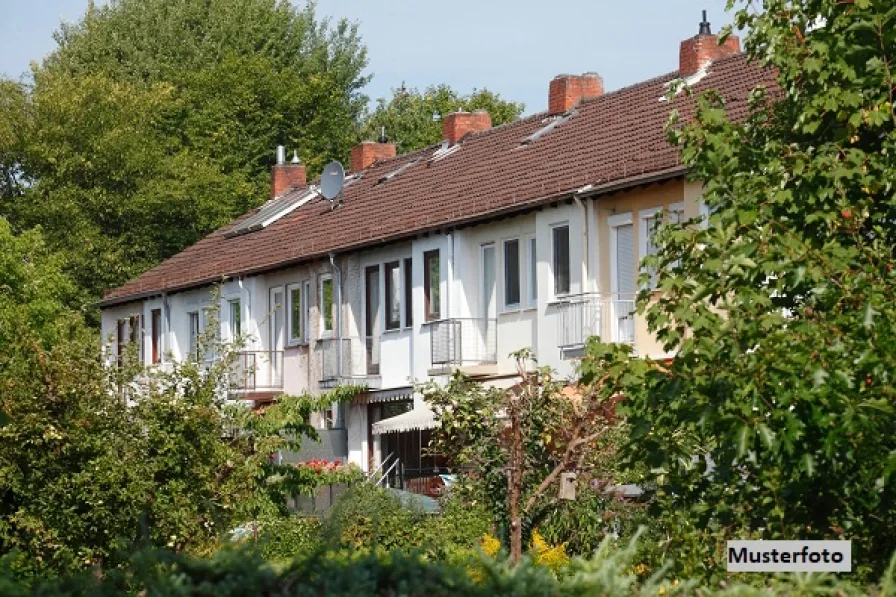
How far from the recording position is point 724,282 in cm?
1277

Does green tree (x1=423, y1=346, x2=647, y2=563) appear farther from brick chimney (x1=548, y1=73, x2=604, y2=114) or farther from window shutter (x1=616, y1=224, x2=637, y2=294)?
brick chimney (x1=548, y1=73, x2=604, y2=114)

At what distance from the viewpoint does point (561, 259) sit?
37250 millimetres

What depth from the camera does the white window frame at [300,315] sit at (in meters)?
47.3

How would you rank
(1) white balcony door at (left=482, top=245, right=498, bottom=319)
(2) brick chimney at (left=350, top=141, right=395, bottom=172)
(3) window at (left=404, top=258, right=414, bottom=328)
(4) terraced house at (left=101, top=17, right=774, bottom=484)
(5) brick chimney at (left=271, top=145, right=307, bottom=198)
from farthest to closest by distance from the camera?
(5) brick chimney at (left=271, top=145, right=307, bottom=198) < (2) brick chimney at (left=350, top=141, right=395, bottom=172) < (3) window at (left=404, top=258, right=414, bottom=328) < (1) white balcony door at (left=482, top=245, right=498, bottom=319) < (4) terraced house at (left=101, top=17, right=774, bottom=484)

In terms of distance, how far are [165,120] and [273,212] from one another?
20.4m

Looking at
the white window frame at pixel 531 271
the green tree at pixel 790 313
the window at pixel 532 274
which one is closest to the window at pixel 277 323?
the white window frame at pixel 531 271

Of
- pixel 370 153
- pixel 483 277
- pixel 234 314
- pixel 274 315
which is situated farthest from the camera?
pixel 370 153

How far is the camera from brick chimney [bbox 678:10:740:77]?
1547 inches

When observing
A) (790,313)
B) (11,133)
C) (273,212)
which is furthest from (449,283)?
(11,133)

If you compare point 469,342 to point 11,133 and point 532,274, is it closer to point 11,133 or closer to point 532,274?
point 532,274

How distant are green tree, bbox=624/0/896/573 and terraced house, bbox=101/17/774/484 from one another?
1804 cm

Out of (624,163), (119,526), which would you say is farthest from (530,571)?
(624,163)

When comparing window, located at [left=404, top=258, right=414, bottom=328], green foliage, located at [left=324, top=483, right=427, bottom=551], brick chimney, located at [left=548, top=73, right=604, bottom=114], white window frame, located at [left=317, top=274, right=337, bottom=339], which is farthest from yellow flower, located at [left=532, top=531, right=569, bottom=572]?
white window frame, located at [left=317, top=274, right=337, bottom=339]

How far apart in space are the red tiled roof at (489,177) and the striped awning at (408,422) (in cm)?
358
